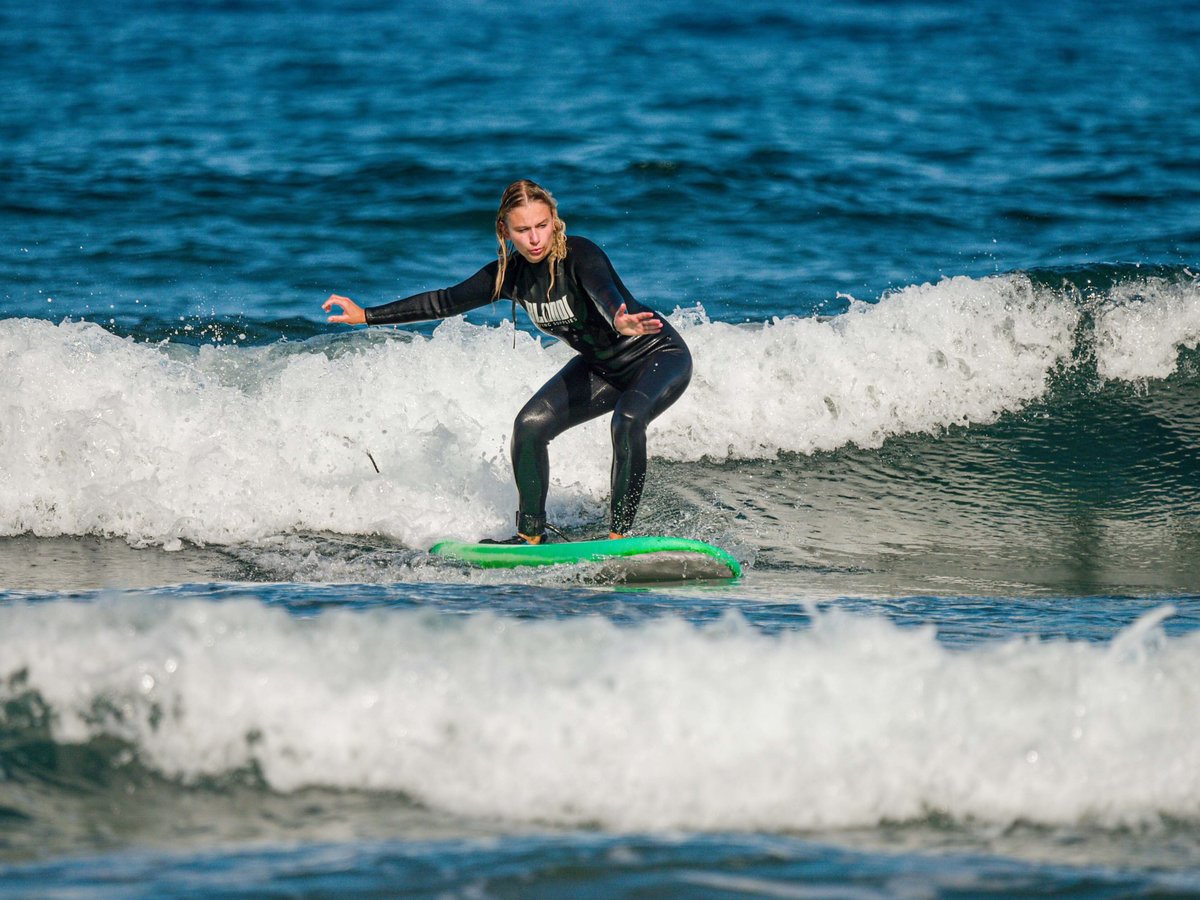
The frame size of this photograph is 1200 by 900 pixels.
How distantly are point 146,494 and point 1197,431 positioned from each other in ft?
22.5

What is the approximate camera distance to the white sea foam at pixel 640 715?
360 centimetres

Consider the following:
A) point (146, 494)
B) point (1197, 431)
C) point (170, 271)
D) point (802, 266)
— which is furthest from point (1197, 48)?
point (146, 494)

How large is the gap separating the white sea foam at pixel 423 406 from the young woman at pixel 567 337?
1.25 meters

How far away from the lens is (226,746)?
3783 millimetres

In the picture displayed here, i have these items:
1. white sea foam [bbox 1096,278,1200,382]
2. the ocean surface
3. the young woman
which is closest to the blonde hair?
the young woman

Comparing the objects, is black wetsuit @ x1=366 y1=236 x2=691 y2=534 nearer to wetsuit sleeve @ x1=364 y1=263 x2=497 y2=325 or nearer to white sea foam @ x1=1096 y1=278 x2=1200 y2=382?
wetsuit sleeve @ x1=364 y1=263 x2=497 y2=325

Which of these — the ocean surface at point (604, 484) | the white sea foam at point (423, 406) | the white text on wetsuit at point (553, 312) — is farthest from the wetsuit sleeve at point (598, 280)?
the white sea foam at point (423, 406)

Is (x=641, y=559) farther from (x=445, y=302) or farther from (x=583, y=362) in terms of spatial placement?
(x=445, y=302)

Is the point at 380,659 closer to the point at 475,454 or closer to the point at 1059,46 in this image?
the point at 475,454

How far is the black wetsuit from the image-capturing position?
6047 millimetres

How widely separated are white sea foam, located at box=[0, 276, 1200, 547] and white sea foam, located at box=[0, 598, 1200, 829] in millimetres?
3371

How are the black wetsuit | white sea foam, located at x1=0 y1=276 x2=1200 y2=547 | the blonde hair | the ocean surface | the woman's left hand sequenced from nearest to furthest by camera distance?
the ocean surface → the woman's left hand → the blonde hair → the black wetsuit → white sea foam, located at x1=0 y1=276 x2=1200 y2=547

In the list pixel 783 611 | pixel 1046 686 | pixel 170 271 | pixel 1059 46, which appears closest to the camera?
pixel 1046 686

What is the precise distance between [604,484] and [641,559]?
2.55 m
